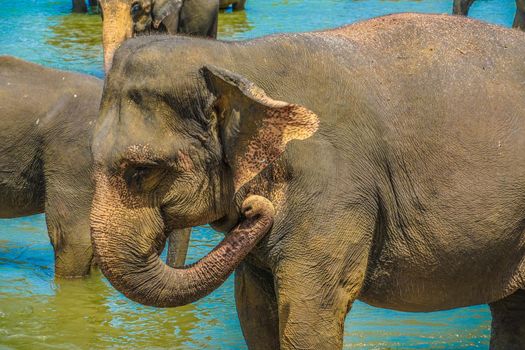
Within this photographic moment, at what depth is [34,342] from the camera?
229 inches

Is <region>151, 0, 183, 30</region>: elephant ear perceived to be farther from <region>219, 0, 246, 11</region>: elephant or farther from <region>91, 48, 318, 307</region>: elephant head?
<region>219, 0, 246, 11</region>: elephant

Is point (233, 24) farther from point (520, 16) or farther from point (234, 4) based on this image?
point (520, 16)

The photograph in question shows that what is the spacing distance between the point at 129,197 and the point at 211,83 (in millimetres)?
385

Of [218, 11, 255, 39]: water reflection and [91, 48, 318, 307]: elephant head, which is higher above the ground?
[91, 48, 318, 307]: elephant head

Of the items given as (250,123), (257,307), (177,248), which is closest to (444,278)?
(257,307)

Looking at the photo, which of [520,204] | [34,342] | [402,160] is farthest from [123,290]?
[34,342]

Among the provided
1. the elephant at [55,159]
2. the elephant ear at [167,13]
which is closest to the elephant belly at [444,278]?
the elephant at [55,159]

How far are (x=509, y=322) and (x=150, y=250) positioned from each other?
1.44 m

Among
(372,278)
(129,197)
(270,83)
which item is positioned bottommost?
(372,278)

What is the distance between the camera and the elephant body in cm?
663

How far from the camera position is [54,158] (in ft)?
21.8

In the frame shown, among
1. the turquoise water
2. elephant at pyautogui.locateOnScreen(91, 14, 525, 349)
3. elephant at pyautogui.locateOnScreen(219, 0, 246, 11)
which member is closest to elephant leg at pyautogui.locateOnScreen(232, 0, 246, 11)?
elephant at pyautogui.locateOnScreen(219, 0, 246, 11)

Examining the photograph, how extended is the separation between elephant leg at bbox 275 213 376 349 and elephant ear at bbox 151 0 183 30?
516 centimetres

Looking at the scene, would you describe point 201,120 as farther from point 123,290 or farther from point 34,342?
point 34,342
